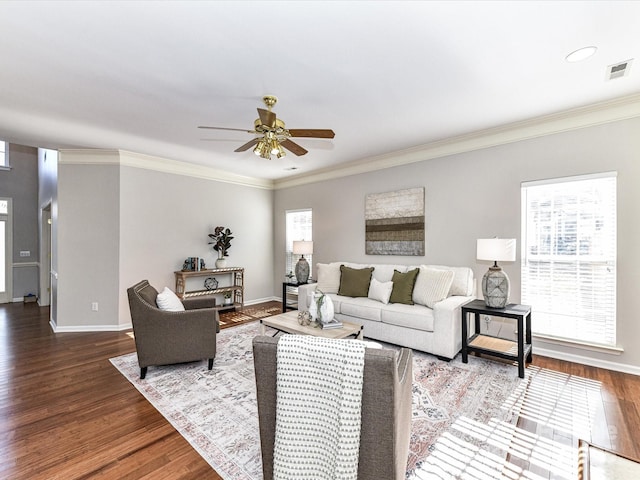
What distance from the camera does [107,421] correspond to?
2309 millimetres

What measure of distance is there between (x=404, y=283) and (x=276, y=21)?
317 centimetres

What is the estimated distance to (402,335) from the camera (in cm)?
366

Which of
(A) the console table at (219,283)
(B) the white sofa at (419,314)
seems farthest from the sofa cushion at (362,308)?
(A) the console table at (219,283)

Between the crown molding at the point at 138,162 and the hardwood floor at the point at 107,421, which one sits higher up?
the crown molding at the point at 138,162

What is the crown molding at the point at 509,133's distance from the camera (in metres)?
3.08

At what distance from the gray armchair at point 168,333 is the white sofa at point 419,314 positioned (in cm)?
183

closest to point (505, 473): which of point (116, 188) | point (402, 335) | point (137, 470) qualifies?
point (402, 335)

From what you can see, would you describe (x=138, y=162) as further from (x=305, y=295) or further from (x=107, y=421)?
(x=107, y=421)

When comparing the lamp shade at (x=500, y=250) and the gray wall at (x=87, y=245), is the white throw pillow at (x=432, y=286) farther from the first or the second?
the gray wall at (x=87, y=245)

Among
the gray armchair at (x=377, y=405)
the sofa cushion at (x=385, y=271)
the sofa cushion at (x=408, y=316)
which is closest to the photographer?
the gray armchair at (x=377, y=405)

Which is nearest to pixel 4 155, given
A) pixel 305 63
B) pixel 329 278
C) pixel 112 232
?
pixel 112 232

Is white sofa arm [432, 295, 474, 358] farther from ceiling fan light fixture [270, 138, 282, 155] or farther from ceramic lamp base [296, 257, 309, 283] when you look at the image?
Answer: ceramic lamp base [296, 257, 309, 283]

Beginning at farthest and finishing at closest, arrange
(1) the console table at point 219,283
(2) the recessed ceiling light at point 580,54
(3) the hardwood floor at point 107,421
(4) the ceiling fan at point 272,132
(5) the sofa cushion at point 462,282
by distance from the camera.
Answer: (1) the console table at point 219,283 → (5) the sofa cushion at point 462,282 → (4) the ceiling fan at point 272,132 → (2) the recessed ceiling light at point 580,54 → (3) the hardwood floor at point 107,421

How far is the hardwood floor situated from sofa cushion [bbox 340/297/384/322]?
1722 mm
